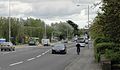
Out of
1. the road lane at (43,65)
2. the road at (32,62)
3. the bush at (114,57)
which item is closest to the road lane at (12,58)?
the road at (32,62)

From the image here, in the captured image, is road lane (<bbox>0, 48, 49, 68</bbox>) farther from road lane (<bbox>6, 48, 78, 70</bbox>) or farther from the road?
road lane (<bbox>6, 48, 78, 70</bbox>)

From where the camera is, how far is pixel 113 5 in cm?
1362

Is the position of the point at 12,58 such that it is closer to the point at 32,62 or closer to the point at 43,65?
the point at 32,62

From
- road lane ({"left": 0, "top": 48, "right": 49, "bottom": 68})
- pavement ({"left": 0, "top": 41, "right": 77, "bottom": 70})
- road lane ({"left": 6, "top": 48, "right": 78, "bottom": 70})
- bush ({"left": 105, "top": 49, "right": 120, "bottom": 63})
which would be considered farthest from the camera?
road lane ({"left": 0, "top": 48, "right": 49, "bottom": 68})

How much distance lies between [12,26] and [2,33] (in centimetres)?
349

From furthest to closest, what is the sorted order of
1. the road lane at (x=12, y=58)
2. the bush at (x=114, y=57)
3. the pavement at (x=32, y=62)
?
Answer: the road lane at (x=12, y=58) < the pavement at (x=32, y=62) < the bush at (x=114, y=57)

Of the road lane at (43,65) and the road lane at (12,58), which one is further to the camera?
the road lane at (12,58)

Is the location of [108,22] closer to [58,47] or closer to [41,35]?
[58,47]

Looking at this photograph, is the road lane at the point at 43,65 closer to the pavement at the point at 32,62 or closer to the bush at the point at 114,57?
the pavement at the point at 32,62

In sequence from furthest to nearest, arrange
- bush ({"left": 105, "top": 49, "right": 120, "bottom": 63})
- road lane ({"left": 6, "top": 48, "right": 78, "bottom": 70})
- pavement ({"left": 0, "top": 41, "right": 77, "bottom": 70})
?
pavement ({"left": 0, "top": 41, "right": 77, "bottom": 70}) → road lane ({"left": 6, "top": 48, "right": 78, "bottom": 70}) → bush ({"left": 105, "top": 49, "right": 120, "bottom": 63})

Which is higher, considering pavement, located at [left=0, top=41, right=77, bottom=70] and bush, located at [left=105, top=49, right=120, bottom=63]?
bush, located at [left=105, top=49, right=120, bottom=63]

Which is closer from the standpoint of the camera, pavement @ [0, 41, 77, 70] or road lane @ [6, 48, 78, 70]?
road lane @ [6, 48, 78, 70]

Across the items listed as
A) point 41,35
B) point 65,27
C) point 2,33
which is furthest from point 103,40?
point 65,27

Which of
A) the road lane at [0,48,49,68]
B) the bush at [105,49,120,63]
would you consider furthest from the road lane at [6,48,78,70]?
the bush at [105,49,120,63]
